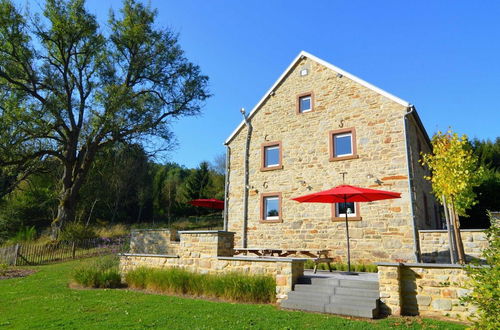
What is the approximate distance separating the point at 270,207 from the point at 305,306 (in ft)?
26.5

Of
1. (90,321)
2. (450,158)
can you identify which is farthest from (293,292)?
(450,158)

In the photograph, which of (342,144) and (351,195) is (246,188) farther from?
(351,195)

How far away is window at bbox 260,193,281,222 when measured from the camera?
1467 cm

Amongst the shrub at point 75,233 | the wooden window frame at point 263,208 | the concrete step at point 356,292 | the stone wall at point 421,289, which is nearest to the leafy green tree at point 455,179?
the stone wall at point 421,289

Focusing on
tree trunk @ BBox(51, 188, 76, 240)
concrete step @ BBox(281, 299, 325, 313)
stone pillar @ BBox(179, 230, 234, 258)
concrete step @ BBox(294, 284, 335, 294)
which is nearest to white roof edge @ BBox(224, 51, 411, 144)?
stone pillar @ BBox(179, 230, 234, 258)

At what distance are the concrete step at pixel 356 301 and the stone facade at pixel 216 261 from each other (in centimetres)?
108

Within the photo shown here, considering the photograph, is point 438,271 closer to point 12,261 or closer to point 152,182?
point 12,261

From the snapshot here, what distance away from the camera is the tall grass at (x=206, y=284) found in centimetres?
778

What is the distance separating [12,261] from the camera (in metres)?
15.9

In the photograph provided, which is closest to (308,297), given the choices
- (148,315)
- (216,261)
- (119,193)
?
(216,261)

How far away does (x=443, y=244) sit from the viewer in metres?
10.8

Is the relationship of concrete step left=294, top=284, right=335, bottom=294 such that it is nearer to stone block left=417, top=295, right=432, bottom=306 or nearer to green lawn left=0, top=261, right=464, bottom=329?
green lawn left=0, top=261, right=464, bottom=329

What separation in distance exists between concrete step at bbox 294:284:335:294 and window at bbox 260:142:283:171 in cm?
799

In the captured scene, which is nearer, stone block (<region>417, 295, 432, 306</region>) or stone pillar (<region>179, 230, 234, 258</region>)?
stone block (<region>417, 295, 432, 306</region>)
